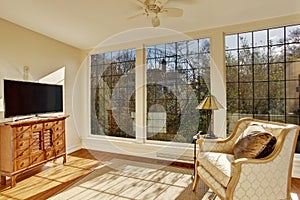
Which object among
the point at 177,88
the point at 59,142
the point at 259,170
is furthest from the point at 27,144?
the point at 259,170

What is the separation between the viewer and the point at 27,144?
10.2ft

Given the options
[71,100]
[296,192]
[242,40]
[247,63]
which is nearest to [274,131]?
[296,192]

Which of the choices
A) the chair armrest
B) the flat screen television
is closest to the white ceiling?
the flat screen television

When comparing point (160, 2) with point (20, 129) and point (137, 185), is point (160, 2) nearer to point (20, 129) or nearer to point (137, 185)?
point (137, 185)

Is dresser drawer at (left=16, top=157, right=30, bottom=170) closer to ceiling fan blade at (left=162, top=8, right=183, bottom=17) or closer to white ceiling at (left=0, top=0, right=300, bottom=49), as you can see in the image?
white ceiling at (left=0, top=0, right=300, bottom=49)

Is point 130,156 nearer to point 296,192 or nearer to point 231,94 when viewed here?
point 231,94

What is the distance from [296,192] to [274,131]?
100 cm

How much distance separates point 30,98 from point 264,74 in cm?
389

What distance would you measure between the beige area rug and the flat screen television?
4.76 ft

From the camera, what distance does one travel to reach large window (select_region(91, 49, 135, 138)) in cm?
455

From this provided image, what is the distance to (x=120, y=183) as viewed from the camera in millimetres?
2930

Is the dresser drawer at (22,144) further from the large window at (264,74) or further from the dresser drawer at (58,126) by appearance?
the large window at (264,74)

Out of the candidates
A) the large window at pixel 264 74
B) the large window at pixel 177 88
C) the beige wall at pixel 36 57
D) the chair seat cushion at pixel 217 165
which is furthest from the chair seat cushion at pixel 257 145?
the beige wall at pixel 36 57

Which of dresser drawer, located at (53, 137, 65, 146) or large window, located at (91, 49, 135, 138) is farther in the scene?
large window, located at (91, 49, 135, 138)
